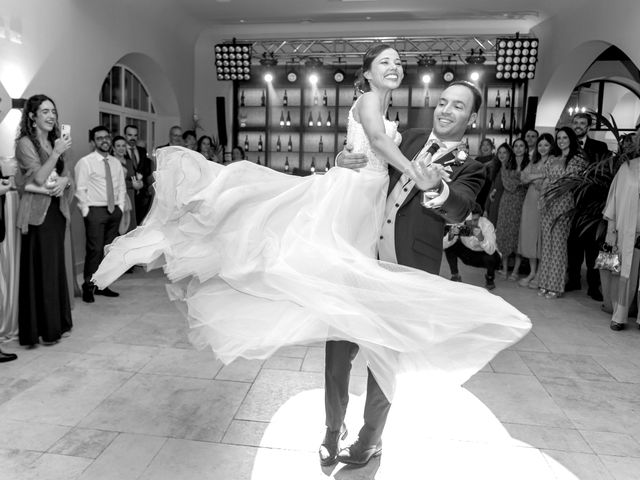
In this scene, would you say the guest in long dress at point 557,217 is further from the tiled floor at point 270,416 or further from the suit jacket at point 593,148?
the tiled floor at point 270,416

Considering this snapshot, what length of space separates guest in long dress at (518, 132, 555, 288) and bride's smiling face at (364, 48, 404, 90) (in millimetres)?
4488

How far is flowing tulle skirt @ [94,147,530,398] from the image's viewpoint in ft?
5.95

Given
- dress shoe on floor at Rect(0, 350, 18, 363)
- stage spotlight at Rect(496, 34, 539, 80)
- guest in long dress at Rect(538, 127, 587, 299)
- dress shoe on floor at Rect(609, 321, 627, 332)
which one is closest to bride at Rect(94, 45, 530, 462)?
dress shoe on floor at Rect(0, 350, 18, 363)

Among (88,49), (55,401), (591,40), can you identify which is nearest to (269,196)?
(55,401)

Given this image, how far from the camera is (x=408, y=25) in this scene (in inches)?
376

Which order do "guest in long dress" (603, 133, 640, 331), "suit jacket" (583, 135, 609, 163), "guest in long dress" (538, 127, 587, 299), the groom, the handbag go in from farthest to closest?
"suit jacket" (583, 135, 609, 163) < "guest in long dress" (538, 127, 587, 299) < the handbag < "guest in long dress" (603, 133, 640, 331) < the groom

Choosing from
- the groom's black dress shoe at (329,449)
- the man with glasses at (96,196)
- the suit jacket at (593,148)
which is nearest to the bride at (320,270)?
the groom's black dress shoe at (329,449)

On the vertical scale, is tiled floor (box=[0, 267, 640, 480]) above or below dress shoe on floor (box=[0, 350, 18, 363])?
below

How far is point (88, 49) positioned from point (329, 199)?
5552 mm

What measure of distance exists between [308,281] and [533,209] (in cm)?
512

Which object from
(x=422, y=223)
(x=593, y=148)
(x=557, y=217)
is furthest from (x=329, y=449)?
(x=593, y=148)

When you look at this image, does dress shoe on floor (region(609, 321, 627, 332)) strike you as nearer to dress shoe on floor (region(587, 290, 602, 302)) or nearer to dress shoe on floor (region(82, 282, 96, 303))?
dress shoe on floor (region(587, 290, 602, 302))

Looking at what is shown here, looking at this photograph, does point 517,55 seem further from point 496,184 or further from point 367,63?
point 367,63

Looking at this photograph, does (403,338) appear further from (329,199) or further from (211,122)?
(211,122)
